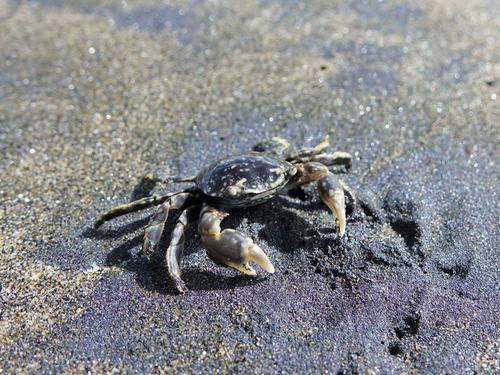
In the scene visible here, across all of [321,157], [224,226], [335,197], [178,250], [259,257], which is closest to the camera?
[259,257]

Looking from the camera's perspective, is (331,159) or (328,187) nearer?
(328,187)

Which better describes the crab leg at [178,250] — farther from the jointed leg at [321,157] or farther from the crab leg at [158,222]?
the jointed leg at [321,157]

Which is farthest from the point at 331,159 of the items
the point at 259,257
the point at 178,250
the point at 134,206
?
the point at 134,206

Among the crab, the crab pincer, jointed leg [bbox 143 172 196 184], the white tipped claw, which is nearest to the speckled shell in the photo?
the crab

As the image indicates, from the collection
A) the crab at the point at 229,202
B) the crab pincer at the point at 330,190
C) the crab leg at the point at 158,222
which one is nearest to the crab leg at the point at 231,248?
the crab at the point at 229,202

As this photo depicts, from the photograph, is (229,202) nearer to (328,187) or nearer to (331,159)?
(328,187)

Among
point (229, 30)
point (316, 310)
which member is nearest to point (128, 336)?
point (316, 310)

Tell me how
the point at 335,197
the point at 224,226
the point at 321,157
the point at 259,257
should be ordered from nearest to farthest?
the point at 259,257
the point at 335,197
the point at 224,226
the point at 321,157
